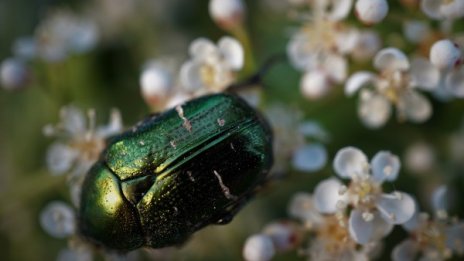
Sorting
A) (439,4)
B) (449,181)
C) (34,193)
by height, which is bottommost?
(449,181)

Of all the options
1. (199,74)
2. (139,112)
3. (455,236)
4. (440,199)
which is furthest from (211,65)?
(455,236)

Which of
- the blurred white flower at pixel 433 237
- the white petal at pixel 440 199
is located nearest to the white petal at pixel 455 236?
the blurred white flower at pixel 433 237

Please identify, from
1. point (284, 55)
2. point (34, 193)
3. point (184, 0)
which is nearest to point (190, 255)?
point (34, 193)

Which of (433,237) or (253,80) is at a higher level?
(253,80)

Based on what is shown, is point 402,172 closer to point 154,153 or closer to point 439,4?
point 439,4

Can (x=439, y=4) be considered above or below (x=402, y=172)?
above

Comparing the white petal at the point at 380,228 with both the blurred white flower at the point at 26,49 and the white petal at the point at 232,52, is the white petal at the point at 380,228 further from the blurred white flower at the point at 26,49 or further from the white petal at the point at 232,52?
the blurred white flower at the point at 26,49

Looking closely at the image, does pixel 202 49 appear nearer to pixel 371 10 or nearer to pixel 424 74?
pixel 371 10
